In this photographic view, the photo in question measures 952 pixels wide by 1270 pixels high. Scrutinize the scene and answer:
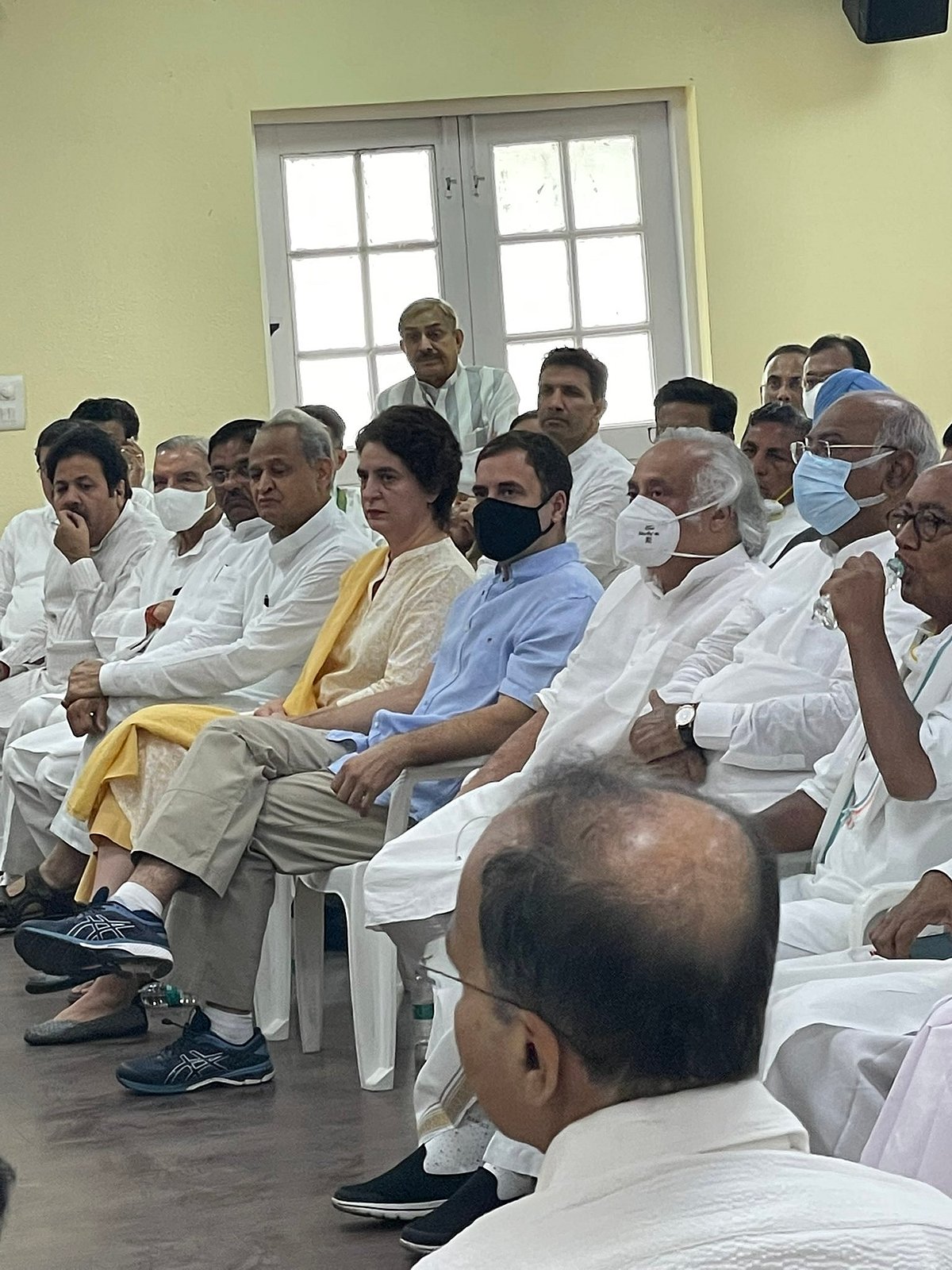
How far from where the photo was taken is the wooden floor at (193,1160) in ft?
8.00

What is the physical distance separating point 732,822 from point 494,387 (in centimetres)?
502

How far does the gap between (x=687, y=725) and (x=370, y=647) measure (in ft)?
4.11

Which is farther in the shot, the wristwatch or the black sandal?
the black sandal

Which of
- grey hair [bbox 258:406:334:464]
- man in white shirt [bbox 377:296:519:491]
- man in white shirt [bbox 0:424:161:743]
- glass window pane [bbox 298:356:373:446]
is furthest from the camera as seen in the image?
glass window pane [bbox 298:356:373:446]

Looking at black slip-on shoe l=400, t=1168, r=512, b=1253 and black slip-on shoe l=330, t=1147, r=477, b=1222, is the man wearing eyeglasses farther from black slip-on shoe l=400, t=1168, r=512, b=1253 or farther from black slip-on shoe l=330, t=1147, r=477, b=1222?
black slip-on shoe l=330, t=1147, r=477, b=1222

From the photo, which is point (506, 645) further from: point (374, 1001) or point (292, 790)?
point (374, 1001)

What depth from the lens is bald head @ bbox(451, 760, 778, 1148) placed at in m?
0.89

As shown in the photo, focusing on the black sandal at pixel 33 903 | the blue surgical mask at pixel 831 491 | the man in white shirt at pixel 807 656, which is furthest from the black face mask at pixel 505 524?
the black sandal at pixel 33 903

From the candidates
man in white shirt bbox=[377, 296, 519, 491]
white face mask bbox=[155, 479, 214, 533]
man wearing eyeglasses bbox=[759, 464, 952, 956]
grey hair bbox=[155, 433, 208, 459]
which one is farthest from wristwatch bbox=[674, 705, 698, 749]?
man in white shirt bbox=[377, 296, 519, 491]

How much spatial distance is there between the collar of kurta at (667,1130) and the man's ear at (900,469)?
1.98 metres

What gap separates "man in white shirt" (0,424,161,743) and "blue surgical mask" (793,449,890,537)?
9.16ft

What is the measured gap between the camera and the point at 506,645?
3.45 metres

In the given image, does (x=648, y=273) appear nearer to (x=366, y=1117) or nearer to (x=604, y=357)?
(x=604, y=357)

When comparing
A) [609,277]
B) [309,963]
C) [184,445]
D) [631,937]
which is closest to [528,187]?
[609,277]
